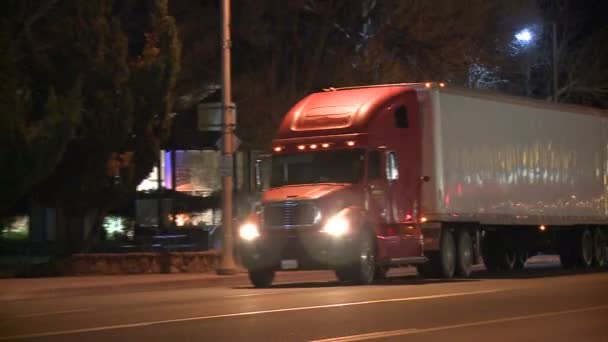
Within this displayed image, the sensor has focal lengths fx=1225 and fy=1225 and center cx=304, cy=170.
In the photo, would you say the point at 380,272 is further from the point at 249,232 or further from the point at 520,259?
the point at 520,259

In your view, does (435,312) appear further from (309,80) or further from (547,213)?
(309,80)

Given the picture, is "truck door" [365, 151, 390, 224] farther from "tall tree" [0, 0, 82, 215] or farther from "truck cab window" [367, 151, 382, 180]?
"tall tree" [0, 0, 82, 215]

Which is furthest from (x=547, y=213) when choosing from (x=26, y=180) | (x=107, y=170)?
(x=26, y=180)

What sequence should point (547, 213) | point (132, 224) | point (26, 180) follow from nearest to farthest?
point (26, 180) < point (547, 213) < point (132, 224)


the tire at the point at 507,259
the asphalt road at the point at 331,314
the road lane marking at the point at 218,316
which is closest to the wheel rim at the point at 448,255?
the asphalt road at the point at 331,314

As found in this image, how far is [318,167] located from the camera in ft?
80.9

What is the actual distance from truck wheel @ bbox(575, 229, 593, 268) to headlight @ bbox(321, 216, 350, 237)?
37.1 ft

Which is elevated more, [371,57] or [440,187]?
[371,57]

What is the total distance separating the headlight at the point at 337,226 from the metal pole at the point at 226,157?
4922 mm

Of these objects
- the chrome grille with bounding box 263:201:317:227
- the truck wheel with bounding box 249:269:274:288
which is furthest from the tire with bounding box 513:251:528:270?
the chrome grille with bounding box 263:201:317:227

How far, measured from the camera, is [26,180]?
84.1 ft

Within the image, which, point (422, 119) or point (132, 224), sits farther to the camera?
point (132, 224)

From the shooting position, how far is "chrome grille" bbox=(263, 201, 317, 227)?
2339 cm

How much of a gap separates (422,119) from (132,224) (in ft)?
57.0
